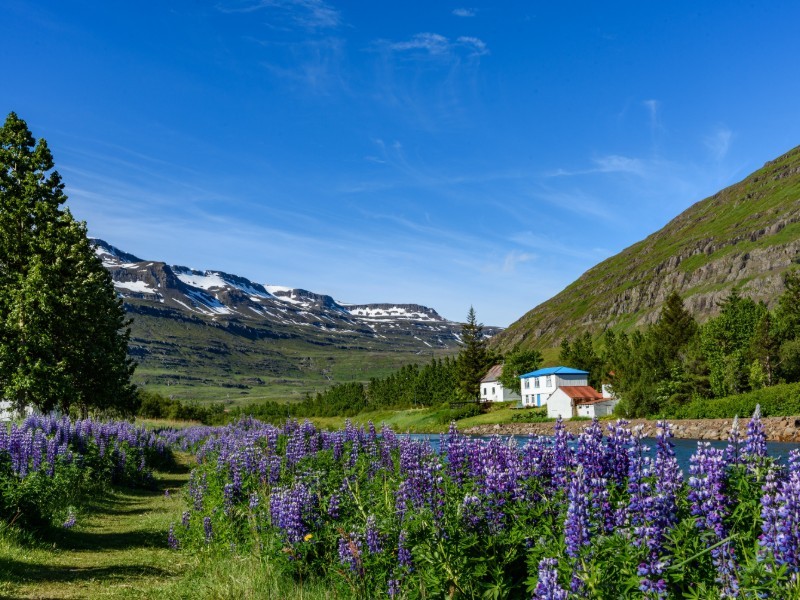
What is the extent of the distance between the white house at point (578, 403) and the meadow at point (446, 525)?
3141 inches

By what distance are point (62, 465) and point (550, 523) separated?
14.1 m

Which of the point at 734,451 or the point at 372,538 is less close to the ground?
the point at 734,451

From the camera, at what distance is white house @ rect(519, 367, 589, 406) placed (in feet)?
337

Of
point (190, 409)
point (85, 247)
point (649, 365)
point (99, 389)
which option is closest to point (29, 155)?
point (85, 247)

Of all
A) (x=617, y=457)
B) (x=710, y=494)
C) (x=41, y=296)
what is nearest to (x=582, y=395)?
(x=41, y=296)

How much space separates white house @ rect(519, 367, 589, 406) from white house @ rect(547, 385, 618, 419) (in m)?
6.63

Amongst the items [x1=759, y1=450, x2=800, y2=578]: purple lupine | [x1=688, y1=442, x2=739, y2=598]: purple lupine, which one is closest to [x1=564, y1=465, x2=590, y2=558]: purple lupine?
[x1=688, y1=442, x2=739, y2=598]: purple lupine

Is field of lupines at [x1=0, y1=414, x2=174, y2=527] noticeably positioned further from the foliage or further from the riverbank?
the foliage

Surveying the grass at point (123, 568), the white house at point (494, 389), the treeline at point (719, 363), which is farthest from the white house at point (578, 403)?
the grass at point (123, 568)

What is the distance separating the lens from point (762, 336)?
7131 centimetres

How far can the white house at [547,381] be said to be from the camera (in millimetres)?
102812

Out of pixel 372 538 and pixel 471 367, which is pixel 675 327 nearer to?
pixel 471 367

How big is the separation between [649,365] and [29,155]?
2824 inches

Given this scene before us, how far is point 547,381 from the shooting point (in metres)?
104
